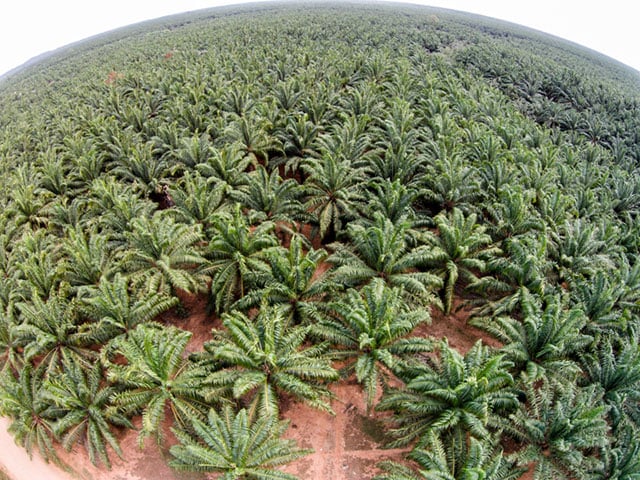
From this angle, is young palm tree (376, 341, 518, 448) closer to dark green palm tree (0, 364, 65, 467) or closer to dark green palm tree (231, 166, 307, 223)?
dark green palm tree (231, 166, 307, 223)

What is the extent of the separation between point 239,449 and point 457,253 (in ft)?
31.2

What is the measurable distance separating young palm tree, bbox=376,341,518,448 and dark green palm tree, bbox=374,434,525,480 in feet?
0.97

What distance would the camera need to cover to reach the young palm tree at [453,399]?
9570mm

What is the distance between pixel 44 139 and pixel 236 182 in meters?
19.3

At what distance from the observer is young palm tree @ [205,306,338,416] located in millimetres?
10462

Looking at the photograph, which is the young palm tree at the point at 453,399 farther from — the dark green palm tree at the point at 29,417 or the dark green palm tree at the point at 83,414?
the dark green palm tree at the point at 29,417

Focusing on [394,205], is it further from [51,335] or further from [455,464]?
[51,335]

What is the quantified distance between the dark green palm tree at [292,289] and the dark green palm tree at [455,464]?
4831mm

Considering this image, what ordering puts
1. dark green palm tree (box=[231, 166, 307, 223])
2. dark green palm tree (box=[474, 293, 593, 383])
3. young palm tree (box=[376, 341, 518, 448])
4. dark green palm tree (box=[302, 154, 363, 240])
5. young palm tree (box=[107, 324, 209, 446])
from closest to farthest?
young palm tree (box=[376, 341, 518, 448])
young palm tree (box=[107, 324, 209, 446])
dark green palm tree (box=[474, 293, 593, 383])
dark green palm tree (box=[231, 166, 307, 223])
dark green palm tree (box=[302, 154, 363, 240])

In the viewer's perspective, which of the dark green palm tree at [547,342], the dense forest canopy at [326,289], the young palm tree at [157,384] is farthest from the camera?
the dark green palm tree at [547,342]

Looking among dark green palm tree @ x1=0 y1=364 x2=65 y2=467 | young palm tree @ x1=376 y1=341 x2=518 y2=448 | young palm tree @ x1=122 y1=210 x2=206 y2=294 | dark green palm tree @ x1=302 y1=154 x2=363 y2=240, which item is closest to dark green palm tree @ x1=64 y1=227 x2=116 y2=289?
young palm tree @ x1=122 y1=210 x2=206 y2=294

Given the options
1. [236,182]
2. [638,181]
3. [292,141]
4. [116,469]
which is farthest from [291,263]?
[638,181]

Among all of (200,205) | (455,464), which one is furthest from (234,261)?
(455,464)

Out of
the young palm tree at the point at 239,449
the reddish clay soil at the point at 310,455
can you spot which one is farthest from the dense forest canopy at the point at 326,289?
the reddish clay soil at the point at 310,455
